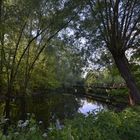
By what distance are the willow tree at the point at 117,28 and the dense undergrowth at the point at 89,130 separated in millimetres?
7367

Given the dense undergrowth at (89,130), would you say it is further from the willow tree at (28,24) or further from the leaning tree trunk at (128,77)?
the willow tree at (28,24)

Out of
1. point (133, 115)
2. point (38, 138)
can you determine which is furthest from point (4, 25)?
point (38, 138)

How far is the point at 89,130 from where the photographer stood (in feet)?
18.2

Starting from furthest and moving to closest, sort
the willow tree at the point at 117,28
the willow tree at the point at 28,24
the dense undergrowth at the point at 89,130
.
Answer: the willow tree at the point at 28,24
the willow tree at the point at 117,28
the dense undergrowth at the point at 89,130

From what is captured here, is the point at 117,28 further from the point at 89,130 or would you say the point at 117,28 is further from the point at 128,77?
the point at 89,130

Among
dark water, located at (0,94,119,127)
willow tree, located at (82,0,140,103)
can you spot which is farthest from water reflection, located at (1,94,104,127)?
willow tree, located at (82,0,140,103)

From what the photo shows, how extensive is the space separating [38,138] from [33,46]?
95.8 ft

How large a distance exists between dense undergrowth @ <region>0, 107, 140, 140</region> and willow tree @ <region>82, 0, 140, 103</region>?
290 inches

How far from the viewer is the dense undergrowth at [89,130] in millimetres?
4988

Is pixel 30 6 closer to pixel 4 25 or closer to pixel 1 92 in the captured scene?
pixel 4 25

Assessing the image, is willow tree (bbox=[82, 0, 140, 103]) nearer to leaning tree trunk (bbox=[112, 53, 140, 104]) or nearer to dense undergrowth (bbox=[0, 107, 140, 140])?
leaning tree trunk (bbox=[112, 53, 140, 104])

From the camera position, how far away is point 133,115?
728 centimetres

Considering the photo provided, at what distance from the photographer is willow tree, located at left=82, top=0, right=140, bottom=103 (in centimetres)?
1435

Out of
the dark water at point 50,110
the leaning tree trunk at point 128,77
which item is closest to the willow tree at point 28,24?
the dark water at point 50,110
